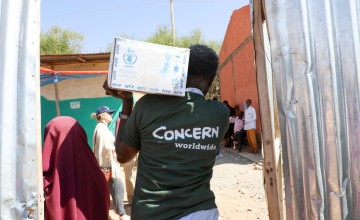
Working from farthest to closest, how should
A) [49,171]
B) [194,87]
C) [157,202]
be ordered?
[49,171] < [194,87] < [157,202]

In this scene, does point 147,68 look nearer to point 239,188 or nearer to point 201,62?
point 201,62

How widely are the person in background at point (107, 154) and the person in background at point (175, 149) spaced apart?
8.89 ft

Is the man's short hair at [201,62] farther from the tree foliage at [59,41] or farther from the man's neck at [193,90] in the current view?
the tree foliage at [59,41]

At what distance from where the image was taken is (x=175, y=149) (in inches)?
72.2

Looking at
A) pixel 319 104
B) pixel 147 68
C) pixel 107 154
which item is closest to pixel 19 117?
Result: pixel 147 68

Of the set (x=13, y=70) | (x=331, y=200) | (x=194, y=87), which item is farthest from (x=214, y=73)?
(x=13, y=70)

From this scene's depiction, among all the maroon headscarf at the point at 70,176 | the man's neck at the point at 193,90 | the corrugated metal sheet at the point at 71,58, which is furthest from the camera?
the corrugated metal sheet at the point at 71,58

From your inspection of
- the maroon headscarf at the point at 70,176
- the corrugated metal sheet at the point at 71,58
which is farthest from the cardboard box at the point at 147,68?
the corrugated metal sheet at the point at 71,58

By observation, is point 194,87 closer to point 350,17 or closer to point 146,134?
point 146,134

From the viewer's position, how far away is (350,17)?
6.04ft

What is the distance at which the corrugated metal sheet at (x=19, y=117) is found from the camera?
5.29 feet

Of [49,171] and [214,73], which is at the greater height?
[214,73]

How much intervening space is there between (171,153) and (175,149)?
3cm

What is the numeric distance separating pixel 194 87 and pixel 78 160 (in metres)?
0.95
